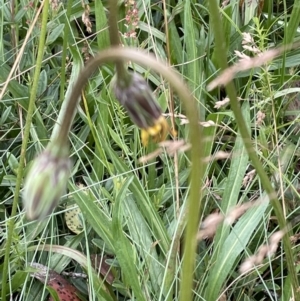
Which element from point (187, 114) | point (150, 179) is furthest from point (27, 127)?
point (187, 114)

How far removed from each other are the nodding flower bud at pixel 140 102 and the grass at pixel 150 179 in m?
0.37

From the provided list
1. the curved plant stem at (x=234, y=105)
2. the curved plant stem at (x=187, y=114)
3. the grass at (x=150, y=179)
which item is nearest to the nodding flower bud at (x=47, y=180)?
the curved plant stem at (x=187, y=114)

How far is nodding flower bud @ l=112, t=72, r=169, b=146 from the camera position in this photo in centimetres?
73

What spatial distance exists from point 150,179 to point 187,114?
1.01m

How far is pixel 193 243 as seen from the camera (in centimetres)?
70

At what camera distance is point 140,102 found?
0.73 metres

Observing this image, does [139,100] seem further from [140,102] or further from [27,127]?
[27,127]

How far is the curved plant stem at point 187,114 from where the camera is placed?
1.98ft

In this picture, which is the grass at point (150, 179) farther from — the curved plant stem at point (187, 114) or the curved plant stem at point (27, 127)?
the curved plant stem at point (187, 114)

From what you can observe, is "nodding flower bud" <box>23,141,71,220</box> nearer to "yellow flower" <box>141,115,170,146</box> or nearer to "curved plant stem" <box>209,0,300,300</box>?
"yellow flower" <box>141,115,170,146</box>

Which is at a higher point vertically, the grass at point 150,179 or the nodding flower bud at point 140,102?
the nodding flower bud at point 140,102

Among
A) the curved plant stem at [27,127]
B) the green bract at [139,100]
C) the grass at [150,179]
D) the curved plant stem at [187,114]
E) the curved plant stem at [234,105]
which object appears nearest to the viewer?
the curved plant stem at [187,114]

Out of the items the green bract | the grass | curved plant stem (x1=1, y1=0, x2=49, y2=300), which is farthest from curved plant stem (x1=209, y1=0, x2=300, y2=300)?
curved plant stem (x1=1, y1=0, x2=49, y2=300)

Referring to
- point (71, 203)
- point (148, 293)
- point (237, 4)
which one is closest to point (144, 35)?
point (237, 4)
